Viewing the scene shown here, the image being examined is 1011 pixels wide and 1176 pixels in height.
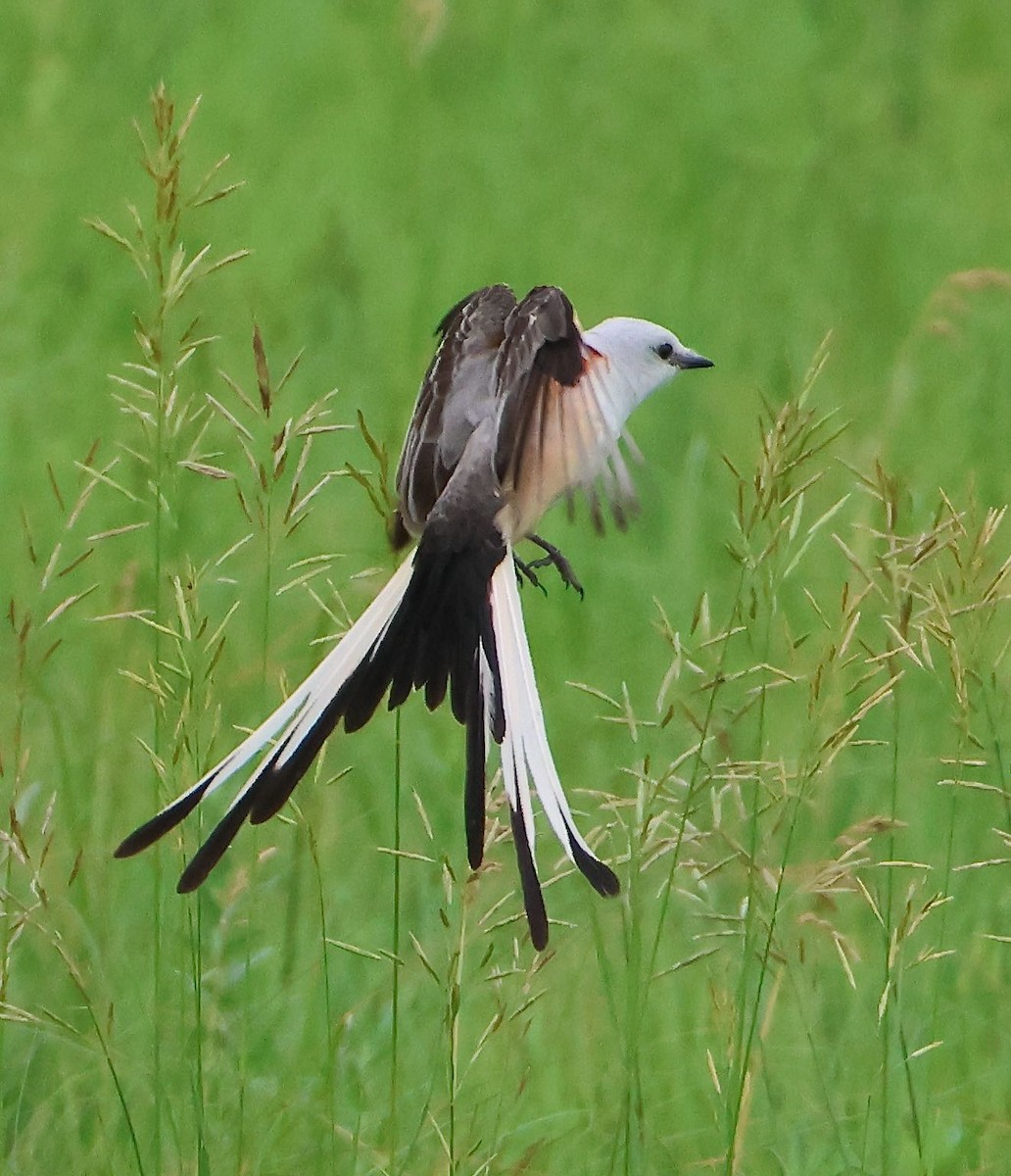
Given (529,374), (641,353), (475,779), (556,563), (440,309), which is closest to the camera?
(475,779)

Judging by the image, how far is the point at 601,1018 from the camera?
276 cm

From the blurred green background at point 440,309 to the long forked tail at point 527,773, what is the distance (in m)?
0.25

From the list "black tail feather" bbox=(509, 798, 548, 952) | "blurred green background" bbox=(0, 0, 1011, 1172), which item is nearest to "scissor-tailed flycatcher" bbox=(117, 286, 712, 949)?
"black tail feather" bbox=(509, 798, 548, 952)

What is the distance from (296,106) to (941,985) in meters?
3.90

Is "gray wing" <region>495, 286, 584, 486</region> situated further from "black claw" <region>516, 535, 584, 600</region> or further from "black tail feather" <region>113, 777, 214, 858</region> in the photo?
"black tail feather" <region>113, 777, 214, 858</region>

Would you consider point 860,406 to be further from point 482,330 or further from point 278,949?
point 278,949

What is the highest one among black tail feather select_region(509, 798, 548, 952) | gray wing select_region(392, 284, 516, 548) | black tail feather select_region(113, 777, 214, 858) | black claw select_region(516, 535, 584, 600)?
gray wing select_region(392, 284, 516, 548)

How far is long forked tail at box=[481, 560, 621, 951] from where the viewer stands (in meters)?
2.02

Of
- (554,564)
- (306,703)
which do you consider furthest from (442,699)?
(554,564)

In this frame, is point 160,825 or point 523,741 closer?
point 160,825

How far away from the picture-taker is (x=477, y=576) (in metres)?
2.66

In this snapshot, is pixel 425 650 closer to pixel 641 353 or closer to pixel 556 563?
pixel 556 563

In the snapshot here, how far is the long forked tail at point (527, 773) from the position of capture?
2018mm

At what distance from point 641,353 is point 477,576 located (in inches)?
30.8
